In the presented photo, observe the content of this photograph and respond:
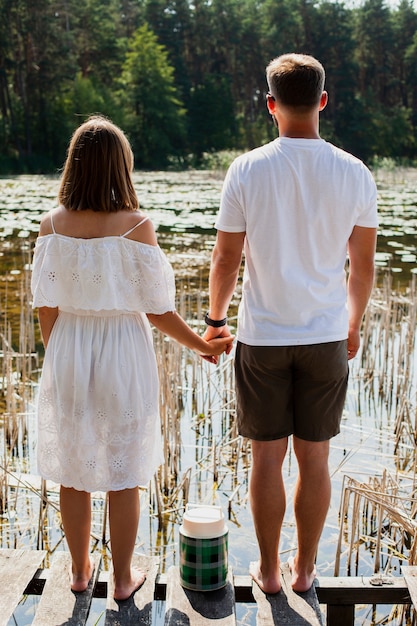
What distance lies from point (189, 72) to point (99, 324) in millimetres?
47687

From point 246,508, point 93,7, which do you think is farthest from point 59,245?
point 93,7

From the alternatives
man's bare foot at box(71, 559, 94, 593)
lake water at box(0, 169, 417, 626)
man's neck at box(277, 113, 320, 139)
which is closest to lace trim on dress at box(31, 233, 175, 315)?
man's neck at box(277, 113, 320, 139)

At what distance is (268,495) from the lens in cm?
238

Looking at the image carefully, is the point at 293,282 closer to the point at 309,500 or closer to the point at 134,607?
the point at 309,500

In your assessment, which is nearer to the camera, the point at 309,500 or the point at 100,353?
the point at 100,353

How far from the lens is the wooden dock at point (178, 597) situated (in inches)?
90.1

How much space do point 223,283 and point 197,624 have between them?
945 millimetres

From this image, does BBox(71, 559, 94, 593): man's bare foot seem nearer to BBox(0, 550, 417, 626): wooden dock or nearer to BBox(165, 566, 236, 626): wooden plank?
BBox(0, 550, 417, 626): wooden dock

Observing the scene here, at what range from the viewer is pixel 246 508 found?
388 cm

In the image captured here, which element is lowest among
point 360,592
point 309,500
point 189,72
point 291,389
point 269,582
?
point 360,592

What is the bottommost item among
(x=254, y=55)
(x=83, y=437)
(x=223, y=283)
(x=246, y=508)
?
(x=246, y=508)

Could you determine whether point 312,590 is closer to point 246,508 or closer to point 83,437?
point 83,437

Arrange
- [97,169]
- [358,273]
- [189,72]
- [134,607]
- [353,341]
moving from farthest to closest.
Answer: [189,72]
[353,341]
[358,273]
[134,607]
[97,169]

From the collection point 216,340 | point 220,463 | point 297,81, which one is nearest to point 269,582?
point 216,340
